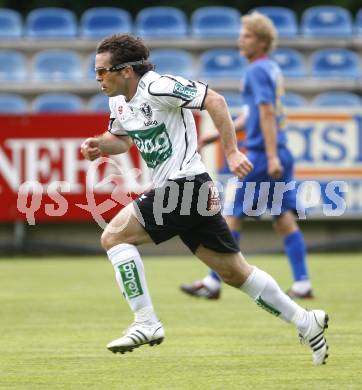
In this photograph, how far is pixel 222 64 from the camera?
16.1 m

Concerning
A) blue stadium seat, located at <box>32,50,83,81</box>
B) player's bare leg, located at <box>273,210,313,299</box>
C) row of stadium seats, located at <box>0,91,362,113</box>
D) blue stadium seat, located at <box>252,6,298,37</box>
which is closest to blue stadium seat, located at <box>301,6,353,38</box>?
blue stadium seat, located at <box>252,6,298,37</box>

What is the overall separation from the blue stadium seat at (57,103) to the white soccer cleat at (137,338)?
958cm

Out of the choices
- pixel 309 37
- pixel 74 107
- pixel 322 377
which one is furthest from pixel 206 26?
pixel 322 377

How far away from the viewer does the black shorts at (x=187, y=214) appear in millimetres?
5602

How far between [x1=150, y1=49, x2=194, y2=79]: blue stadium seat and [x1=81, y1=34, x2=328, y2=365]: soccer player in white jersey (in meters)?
10.0

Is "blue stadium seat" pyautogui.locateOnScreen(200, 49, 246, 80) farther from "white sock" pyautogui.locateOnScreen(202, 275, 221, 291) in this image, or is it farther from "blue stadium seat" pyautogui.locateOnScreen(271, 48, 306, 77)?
"white sock" pyautogui.locateOnScreen(202, 275, 221, 291)

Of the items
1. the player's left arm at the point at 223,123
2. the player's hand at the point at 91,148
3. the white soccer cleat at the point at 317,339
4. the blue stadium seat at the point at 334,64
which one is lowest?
the blue stadium seat at the point at 334,64

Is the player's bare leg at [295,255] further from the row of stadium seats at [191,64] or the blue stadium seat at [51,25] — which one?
the blue stadium seat at [51,25]

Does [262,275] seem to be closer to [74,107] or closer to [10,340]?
[10,340]

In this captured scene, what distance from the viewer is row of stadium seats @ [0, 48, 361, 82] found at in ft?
52.3

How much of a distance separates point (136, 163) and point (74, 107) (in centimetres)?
199

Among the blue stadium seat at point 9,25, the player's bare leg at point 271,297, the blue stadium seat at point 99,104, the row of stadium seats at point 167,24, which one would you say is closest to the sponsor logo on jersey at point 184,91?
the player's bare leg at point 271,297

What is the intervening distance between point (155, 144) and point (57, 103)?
31.2ft

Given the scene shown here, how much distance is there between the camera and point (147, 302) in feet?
18.3
